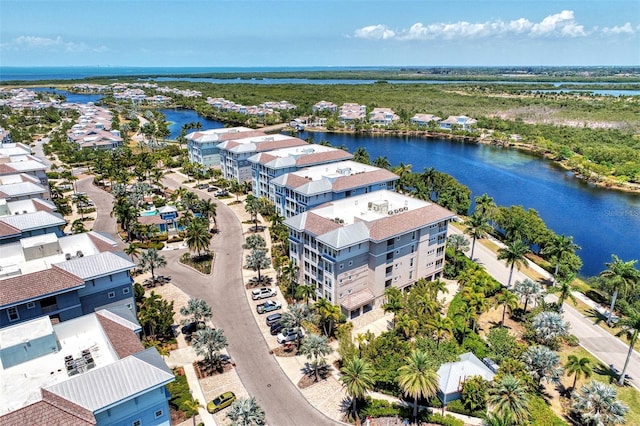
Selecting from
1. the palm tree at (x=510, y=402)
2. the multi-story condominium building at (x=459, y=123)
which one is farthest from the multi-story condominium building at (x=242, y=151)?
the multi-story condominium building at (x=459, y=123)

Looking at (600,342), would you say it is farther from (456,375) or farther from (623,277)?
(456,375)

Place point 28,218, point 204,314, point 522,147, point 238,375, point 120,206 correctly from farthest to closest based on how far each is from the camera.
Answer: point 522,147 < point 120,206 < point 28,218 < point 204,314 < point 238,375

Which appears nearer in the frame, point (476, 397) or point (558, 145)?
point (476, 397)

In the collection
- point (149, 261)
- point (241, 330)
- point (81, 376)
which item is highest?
point (81, 376)

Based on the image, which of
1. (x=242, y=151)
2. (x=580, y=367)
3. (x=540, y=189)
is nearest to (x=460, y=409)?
(x=580, y=367)

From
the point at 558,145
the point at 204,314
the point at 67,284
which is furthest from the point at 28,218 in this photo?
the point at 558,145

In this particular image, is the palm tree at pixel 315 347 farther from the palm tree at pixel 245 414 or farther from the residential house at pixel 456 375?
the residential house at pixel 456 375

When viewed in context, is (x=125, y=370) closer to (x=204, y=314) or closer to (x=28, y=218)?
(x=204, y=314)
